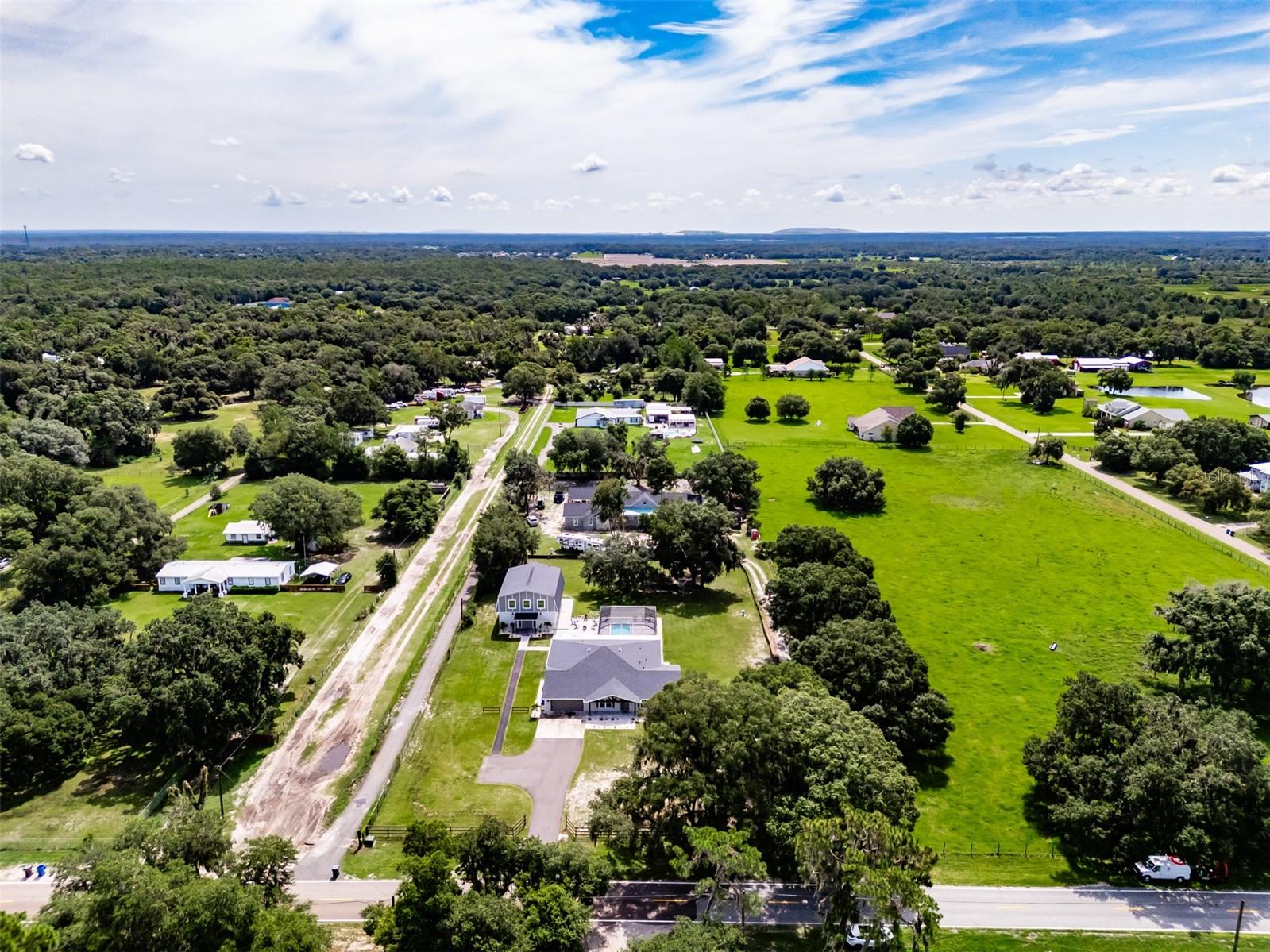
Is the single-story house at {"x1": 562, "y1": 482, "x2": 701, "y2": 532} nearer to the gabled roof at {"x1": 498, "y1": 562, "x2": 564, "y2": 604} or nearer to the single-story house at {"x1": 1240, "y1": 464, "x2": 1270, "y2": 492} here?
the gabled roof at {"x1": 498, "y1": 562, "x2": 564, "y2": 604}

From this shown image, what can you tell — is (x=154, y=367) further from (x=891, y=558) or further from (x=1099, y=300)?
(x=1099, y=300)

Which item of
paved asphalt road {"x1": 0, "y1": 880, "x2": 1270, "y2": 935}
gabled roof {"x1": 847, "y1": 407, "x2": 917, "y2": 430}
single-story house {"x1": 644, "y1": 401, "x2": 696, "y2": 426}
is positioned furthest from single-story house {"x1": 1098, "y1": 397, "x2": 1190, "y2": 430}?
paved asphalt road {"x1": 0, "y1": 880, "x2": 1270, "y2": 935}

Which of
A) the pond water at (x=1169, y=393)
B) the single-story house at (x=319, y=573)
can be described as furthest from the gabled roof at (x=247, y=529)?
the pond water at (x=1169, y=393)

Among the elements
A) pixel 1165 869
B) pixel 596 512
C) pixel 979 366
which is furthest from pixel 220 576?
pixel 979 366

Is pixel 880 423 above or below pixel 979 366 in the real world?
below

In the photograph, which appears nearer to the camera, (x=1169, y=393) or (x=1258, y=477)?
(x=1258, y=477)

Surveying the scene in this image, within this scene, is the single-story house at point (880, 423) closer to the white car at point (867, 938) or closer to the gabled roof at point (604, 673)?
the gabled roof at point (604, 673)

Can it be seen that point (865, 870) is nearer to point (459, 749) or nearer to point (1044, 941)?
point (1044, 941)
